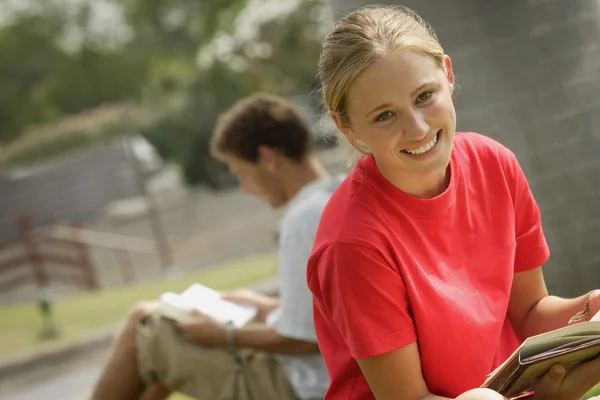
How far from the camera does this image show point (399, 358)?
1.65 metres

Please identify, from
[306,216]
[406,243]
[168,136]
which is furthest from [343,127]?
[168,136]

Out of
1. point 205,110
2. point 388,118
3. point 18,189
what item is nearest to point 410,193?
point 388,118

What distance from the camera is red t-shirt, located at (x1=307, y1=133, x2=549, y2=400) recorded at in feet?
5.38

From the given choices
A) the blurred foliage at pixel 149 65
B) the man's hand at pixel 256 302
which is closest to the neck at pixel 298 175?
the man's hand at pixel 256 302

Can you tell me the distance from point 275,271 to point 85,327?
1503 millimetres

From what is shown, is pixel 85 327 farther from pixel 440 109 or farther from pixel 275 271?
pixel 440 109

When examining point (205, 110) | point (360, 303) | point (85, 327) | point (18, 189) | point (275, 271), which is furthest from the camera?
point (205, 110)

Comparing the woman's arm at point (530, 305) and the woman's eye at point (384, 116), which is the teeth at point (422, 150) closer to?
the woman's eye at point (384, 116)

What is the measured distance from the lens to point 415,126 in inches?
66.1

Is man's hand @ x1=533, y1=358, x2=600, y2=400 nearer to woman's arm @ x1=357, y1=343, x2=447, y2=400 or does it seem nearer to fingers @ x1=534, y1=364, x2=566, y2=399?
fingers @ x1=534, y1=364, x2=566, y2=399

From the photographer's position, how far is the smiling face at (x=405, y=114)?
5.49ft

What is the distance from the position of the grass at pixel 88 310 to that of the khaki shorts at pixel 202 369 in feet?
11.6

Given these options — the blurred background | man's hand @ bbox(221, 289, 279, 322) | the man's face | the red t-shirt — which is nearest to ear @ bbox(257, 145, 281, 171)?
the man's face

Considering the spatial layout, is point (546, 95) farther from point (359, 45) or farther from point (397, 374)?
point (397, 374)
